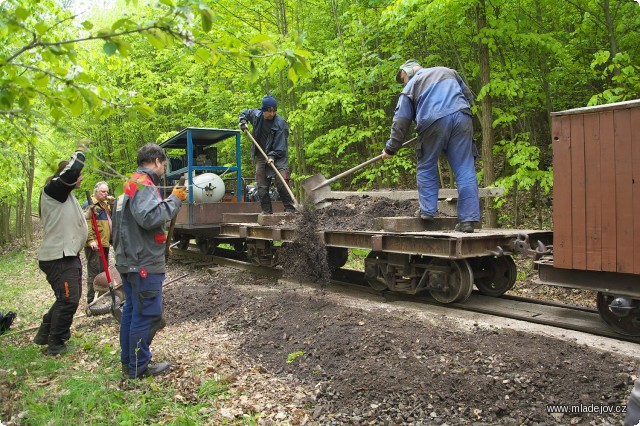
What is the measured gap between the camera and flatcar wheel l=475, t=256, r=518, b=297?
6.03 metres

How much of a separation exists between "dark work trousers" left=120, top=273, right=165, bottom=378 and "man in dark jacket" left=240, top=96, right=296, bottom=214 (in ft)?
14.9

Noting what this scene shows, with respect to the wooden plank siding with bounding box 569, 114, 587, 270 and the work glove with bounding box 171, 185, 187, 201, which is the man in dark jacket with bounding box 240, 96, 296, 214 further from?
the wooden plank siding with bounding box 569, 114, 587, 270

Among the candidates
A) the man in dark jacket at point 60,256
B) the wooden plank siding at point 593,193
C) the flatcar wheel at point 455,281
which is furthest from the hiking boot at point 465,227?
the man in dark jacket at point 60,256

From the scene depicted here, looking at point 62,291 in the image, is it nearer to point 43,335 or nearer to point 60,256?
point 60,256

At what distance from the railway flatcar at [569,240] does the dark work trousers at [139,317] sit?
37.9 inches

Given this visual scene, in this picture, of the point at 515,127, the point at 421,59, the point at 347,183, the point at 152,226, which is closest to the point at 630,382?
the point at 152,226

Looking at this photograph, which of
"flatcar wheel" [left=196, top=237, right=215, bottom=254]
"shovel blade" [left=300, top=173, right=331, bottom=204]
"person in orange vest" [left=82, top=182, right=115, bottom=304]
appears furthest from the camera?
"flatcar wheel" [left=196, top=237, right=215, bottom=254]

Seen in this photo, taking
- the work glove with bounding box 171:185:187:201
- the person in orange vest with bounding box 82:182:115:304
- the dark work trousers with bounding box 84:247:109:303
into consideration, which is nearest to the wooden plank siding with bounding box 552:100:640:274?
the work glove with bounding box 171:185:187:201

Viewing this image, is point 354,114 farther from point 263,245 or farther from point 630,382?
point 630,382

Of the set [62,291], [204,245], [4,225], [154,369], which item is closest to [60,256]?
[62,291]

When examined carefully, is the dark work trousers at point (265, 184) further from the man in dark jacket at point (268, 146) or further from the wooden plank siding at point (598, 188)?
the wooden plank siding at point (598, 188)

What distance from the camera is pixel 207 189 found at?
10.4m

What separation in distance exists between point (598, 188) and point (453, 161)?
5.97 ft

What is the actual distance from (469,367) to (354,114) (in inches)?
413
